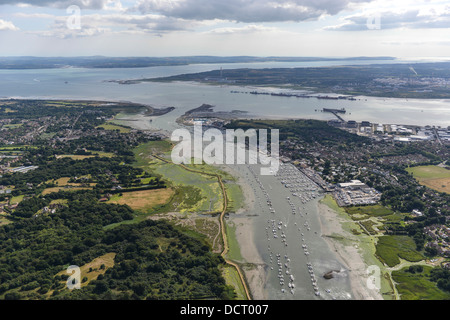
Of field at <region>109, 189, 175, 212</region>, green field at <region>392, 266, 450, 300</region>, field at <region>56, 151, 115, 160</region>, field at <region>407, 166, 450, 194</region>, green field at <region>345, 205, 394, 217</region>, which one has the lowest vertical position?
green field at <region>392, 266, 450, 300</region>

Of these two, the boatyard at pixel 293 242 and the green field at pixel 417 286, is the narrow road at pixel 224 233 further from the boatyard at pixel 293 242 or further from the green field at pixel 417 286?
the green field at pixel 417 286

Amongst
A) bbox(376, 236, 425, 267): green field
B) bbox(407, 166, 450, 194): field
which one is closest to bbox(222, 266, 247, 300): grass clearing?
bbox(376, 236, 425, 267): green field

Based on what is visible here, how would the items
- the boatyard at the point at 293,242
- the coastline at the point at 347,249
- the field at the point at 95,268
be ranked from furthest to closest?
the boatyard at the point at 293,242 < the field at the point at 95,268 < the coastline at the point at 347,249

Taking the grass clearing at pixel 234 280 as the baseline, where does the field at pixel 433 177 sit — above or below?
above

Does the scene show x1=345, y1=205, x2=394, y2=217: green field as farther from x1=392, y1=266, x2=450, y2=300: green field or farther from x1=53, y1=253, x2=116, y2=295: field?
x1=53, y1=253, x2=116, y2=295: field

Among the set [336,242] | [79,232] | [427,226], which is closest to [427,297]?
[336,242]

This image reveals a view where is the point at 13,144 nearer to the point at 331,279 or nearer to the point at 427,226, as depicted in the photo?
the point at 331,279

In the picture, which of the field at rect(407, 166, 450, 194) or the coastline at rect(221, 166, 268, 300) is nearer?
the coastline at rect(221, 166, 268, 300)

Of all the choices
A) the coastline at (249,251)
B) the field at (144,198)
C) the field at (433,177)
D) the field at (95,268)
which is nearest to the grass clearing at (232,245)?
the coastline at (249,251)
